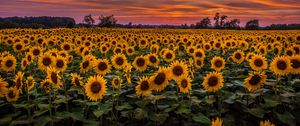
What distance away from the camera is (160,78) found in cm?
582

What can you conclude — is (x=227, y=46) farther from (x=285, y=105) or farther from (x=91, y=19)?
(x=91, y=19)

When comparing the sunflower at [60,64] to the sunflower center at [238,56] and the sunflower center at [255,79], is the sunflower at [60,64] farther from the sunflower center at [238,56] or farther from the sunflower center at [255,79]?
the sunflower center at [238,56]

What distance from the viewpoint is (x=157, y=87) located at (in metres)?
5.85

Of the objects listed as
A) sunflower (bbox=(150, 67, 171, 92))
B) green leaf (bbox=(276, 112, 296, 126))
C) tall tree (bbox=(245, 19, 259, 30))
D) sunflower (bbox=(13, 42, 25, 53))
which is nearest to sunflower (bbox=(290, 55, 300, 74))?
green leaf (bbox=(276, 112, 296, 126))

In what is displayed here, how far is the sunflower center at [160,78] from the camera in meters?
5.79

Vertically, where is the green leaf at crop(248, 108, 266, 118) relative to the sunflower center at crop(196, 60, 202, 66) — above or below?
below

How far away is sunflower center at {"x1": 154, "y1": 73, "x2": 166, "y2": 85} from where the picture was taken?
19.0 feet

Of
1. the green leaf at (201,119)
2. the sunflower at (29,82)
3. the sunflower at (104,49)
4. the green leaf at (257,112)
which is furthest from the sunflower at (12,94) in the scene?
the sunflower at (104,49)

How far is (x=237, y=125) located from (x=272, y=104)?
724 millimetres

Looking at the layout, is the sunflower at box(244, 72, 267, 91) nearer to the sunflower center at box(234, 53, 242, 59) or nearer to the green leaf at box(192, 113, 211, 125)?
the green leaf at box(192, 113, 211, 125)

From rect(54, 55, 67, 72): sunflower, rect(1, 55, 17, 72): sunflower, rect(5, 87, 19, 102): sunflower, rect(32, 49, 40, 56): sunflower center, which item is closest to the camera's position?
rect(5, 87, 19, 102): sunflower

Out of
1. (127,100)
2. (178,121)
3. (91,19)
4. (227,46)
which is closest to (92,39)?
(227,46)

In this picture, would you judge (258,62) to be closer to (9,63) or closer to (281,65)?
(281,65)

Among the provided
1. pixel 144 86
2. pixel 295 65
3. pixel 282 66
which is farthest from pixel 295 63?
pixel 144 86
